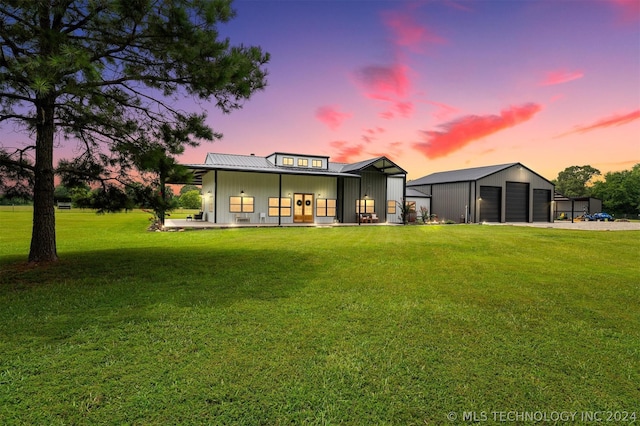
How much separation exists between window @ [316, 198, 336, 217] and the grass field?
1710cm

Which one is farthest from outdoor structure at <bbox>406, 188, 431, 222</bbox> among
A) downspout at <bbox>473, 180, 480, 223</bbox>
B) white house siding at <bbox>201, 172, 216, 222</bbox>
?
white house siding at <bbox>201, 172, 216, 222</bbox>

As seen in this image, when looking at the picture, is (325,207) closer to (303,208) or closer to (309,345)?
(303,208)

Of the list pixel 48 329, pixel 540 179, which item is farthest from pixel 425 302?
pixel 540 179

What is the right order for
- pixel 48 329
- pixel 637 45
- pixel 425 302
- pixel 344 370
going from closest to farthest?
pixel 344 370
pixel 48 329
pixel 425 302
pixel 637 45

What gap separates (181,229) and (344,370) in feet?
53.6

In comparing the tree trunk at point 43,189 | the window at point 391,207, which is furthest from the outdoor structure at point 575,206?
the tree trunk at point 43,189

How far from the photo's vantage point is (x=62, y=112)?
7469mm

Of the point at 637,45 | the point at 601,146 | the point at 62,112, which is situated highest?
the point at 637,45

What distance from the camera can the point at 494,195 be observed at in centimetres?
3019

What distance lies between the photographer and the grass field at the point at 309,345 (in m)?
2.38

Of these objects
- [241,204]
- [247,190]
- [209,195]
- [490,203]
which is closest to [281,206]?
[247,190]

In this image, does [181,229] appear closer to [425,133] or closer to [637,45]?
[425,133]

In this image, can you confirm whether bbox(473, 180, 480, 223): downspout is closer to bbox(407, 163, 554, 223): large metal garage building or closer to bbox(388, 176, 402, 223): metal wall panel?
bbox(407, 163, 554, 223): large metal garage building
